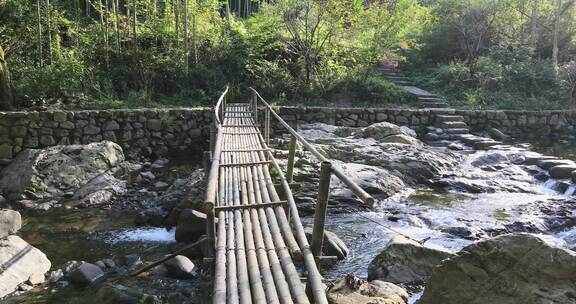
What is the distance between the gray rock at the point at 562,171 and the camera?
29.7 ft

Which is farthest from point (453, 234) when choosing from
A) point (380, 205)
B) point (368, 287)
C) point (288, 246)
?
point (288, 246)

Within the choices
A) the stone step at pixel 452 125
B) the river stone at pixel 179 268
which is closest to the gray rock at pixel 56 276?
the river stone at pixel 179 268

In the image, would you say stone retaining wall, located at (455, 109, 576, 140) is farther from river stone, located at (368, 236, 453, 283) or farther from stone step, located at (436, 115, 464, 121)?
river stone, located at (368, 236, 453, 283)

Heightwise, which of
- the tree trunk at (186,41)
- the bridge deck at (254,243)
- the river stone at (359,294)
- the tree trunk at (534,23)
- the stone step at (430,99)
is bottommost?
the river stone at (359,294)

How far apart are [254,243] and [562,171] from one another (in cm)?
824

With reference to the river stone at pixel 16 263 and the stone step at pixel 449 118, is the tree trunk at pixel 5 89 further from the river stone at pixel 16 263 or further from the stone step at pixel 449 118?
the stone step at pixel 449 118

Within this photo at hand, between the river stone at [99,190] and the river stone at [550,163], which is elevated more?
the river stone at [550,163]

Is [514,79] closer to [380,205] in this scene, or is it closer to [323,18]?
[323,18]

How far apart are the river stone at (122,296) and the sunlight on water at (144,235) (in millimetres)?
1816

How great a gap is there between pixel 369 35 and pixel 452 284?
12.9 m

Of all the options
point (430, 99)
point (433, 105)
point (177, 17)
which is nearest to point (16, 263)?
point (177, 17)

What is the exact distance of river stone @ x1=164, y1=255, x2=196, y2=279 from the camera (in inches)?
209

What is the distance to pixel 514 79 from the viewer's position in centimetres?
1681

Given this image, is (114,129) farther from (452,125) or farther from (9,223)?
(452,125)
